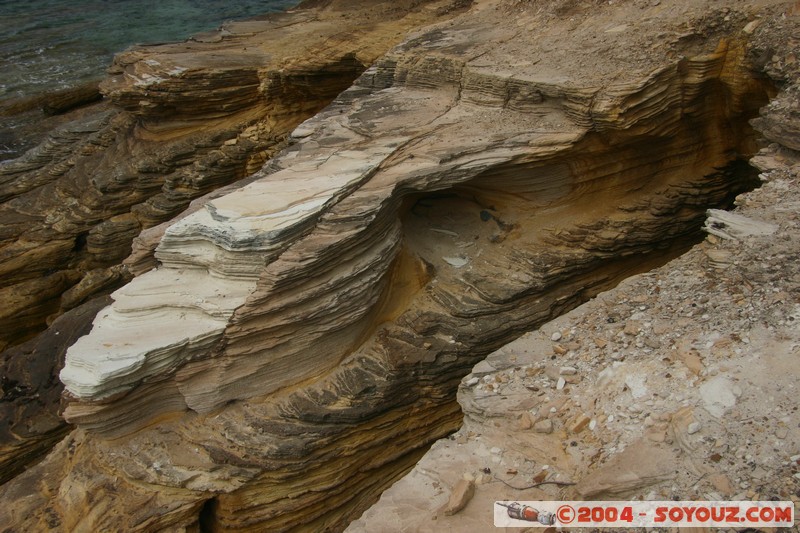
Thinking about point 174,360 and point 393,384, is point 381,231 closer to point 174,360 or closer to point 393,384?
point 393,384

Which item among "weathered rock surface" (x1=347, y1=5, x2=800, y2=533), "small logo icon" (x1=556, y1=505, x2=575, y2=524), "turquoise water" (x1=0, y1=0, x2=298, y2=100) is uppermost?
"turquoise water" (x1=0, y1=0, x2=298, y2=100)

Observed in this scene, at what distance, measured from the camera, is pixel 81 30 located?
15.3 m

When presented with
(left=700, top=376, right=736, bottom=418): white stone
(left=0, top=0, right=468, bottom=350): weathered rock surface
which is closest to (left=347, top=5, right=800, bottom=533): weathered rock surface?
(left=700, top=376, right=736, bottom=418): white stone

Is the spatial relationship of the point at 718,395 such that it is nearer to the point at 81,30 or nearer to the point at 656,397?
the point at 656,397

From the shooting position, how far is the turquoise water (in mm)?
13453

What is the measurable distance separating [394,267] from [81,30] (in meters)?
12.5

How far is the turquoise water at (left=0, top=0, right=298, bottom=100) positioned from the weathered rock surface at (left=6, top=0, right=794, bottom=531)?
884cm

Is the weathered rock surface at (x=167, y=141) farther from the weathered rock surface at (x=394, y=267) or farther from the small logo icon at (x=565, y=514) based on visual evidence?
the small logo icon at (x=565, y=514)

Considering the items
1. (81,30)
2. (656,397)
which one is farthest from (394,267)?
(81,30)

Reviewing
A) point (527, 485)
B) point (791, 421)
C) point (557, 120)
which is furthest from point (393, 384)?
point (791, 421)

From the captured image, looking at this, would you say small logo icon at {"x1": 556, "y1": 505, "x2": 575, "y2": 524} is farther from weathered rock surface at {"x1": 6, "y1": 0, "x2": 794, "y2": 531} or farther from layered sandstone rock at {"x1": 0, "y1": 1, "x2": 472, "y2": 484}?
layered sandstone rock at {"x1": 0, "y1": 1, "x2": 472, "y2": 484}

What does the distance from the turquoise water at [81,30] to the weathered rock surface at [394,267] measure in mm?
8836

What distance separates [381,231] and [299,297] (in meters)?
0.89

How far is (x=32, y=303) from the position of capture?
910 cm
